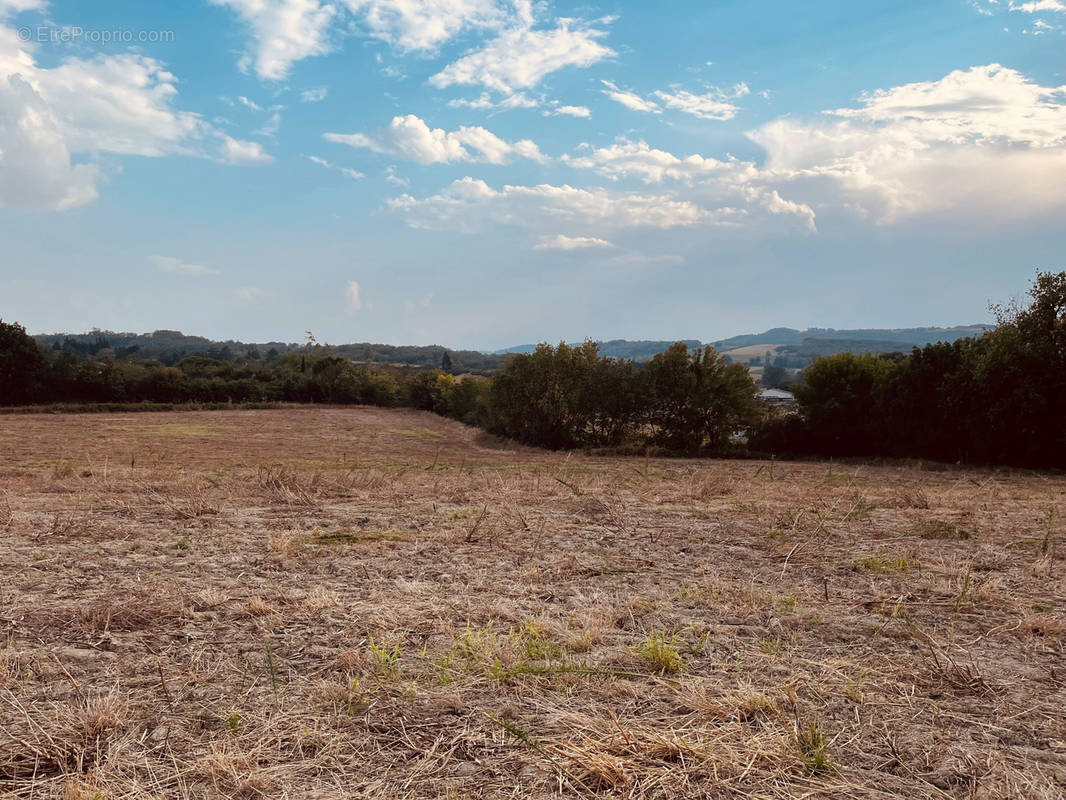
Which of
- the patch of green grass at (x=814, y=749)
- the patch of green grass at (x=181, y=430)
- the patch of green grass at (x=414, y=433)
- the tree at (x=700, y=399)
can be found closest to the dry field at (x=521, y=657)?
the patch of green grass at (x=814, y=749)

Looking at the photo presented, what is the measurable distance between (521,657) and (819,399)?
142 feet

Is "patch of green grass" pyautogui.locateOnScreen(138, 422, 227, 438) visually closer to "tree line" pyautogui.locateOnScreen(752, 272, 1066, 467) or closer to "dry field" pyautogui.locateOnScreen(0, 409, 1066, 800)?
"tree line" pyautogui.locateOnScreen(752, 272, 1066, 467)

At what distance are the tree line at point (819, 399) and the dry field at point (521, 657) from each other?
2931 cm

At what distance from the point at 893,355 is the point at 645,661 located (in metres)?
47.4

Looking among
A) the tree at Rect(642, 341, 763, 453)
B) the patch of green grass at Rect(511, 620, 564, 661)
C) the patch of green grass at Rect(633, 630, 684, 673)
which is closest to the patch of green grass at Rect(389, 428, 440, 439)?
the tree at Rect(642, 341, 763, 453)

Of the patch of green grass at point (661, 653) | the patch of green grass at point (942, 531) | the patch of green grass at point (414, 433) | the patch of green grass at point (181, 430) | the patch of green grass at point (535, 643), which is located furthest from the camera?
the patch of green grass at point (414, 433)

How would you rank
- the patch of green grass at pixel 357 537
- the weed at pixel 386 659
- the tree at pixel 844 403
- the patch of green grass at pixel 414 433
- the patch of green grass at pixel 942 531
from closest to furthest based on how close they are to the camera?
the weed at pixel 386 659 → the patch of green grass at pixel 357 537 → the patch of green grass at pixel 942 531 → the tree at pixel 844 403 → the patch of green grass at pixel 414 433

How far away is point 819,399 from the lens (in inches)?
1706

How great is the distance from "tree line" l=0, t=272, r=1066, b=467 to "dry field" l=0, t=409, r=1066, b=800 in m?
29.3

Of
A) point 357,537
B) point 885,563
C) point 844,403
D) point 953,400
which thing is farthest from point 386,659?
point 844,403

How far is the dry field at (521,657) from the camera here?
10.1 ft

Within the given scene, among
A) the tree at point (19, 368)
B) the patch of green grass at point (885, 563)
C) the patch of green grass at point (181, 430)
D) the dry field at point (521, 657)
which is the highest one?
the tree at point (19, 368)

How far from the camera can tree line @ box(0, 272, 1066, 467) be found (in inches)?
1281

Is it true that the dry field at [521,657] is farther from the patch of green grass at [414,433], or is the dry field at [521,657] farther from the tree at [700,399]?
the patch of green grass at [414,433]
